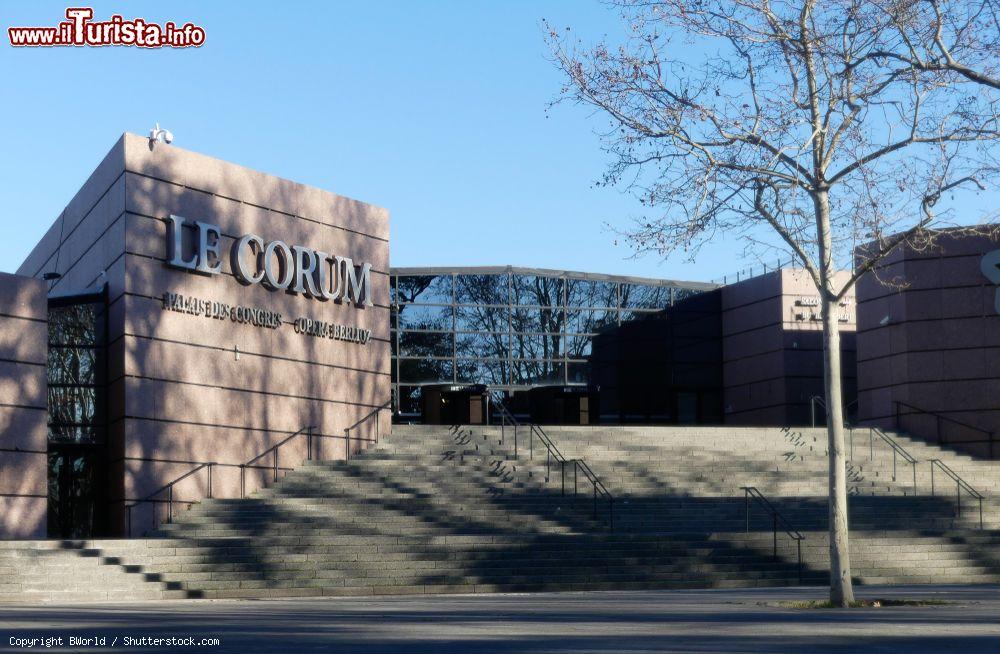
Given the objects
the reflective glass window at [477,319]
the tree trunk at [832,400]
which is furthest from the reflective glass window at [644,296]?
the tree trunk at [832,400]

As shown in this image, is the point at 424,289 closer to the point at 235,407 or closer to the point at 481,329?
the point at 481,329

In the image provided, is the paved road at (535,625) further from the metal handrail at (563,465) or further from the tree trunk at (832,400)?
the metal handrail at (563,465)

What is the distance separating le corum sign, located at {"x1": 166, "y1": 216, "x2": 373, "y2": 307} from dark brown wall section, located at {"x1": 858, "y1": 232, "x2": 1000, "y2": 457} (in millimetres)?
14096

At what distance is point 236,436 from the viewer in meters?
29.5

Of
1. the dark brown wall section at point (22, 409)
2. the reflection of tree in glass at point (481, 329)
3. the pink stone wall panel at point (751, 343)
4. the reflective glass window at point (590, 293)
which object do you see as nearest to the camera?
the dark brown wall section at point (22, 409)

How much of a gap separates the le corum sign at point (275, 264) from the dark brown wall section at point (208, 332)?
0.68ft

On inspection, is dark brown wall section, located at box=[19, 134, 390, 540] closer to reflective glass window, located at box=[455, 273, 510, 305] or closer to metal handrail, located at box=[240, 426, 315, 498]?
metal handrail, located at box=[240, 426, 315, 498]

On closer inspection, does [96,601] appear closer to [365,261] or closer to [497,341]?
[365,261]

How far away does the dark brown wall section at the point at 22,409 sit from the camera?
83.8 ft

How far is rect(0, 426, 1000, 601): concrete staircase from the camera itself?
22266 millimetres

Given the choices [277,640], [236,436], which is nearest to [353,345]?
[236,436]

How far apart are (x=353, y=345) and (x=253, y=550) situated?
414 inches

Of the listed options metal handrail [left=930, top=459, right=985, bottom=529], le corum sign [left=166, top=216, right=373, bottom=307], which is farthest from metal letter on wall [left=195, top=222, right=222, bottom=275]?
metal handrail [left=930, top=459, right=985, bottom=529]

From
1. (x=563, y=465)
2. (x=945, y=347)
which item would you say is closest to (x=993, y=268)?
(x=945, y=347)
